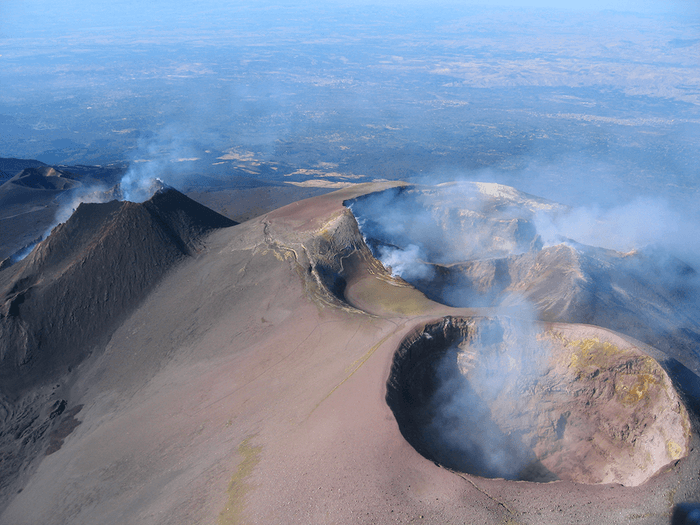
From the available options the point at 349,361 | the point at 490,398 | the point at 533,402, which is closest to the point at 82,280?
the point at 349,361

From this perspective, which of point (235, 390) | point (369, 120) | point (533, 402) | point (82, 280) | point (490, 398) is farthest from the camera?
point (369, 120)

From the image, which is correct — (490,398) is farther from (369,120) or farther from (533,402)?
(369,120)

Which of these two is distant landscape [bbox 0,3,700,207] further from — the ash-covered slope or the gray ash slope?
the gray ash slope

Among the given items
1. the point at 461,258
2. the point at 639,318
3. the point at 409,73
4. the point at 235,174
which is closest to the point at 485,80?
the point at 409,73

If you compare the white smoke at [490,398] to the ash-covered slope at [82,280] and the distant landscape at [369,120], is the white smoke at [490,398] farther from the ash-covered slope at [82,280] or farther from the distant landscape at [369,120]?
the distant landscape at [369,120]

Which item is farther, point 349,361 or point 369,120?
point 369,120


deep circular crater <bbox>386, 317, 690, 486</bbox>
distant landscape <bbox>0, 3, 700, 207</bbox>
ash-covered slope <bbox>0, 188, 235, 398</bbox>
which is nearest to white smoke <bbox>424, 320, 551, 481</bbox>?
deep circular crater <bbox>386, 317, 690, 486</bbox>
